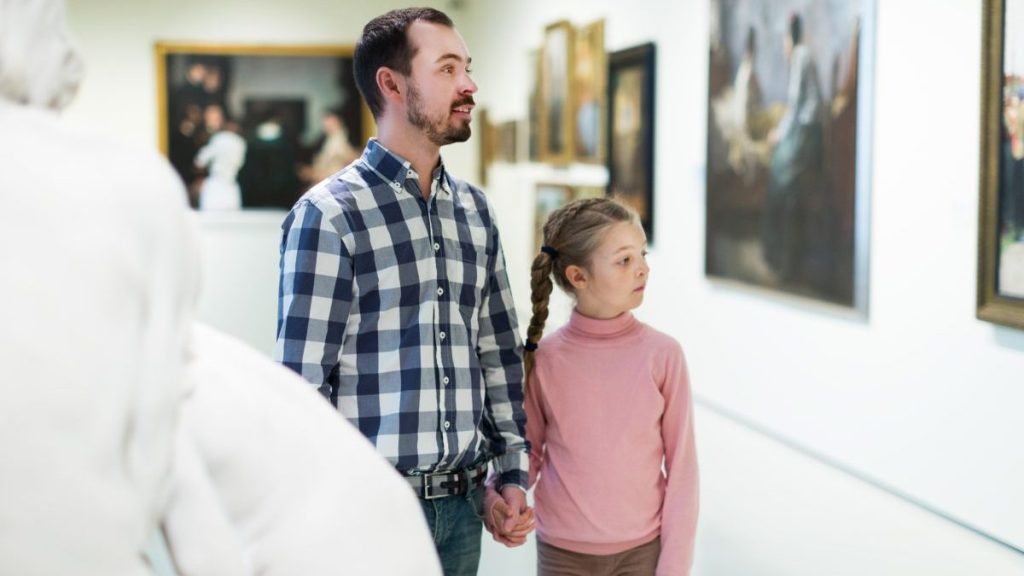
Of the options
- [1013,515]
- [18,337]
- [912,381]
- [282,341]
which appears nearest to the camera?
[18,337]

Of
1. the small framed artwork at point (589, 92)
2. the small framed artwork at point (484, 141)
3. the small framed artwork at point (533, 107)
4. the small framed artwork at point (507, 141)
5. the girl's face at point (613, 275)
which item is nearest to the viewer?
the girl's face at point (613, 275)

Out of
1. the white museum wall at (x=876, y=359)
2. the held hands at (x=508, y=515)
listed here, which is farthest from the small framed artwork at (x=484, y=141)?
the held hands at (x=508, y=515)

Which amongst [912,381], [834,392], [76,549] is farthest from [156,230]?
[834,392]

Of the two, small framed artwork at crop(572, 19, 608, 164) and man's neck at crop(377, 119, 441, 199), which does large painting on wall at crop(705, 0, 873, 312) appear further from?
man's neck at crop(377, 119, 441, 199)

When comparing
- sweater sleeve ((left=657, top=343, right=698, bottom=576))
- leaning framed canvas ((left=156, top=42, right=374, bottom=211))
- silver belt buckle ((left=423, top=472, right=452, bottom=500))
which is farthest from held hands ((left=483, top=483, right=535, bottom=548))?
leaning framed canvas ((left=156, top=42, right=374, bottom=211))

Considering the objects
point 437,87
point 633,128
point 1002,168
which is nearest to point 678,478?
point 437,87

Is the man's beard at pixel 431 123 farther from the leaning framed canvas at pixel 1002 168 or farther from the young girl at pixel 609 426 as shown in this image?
the leaning framed canvas at pixel 1002 168

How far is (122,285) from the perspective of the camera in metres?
1.12

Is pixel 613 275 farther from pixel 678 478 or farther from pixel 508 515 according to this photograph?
pixel 508 515

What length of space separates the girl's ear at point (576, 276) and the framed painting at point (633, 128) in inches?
138

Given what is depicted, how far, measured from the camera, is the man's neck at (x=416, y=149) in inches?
109

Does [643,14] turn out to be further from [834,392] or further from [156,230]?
[156,230]

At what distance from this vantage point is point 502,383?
2.85 meters

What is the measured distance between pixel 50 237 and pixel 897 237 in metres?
3.69
